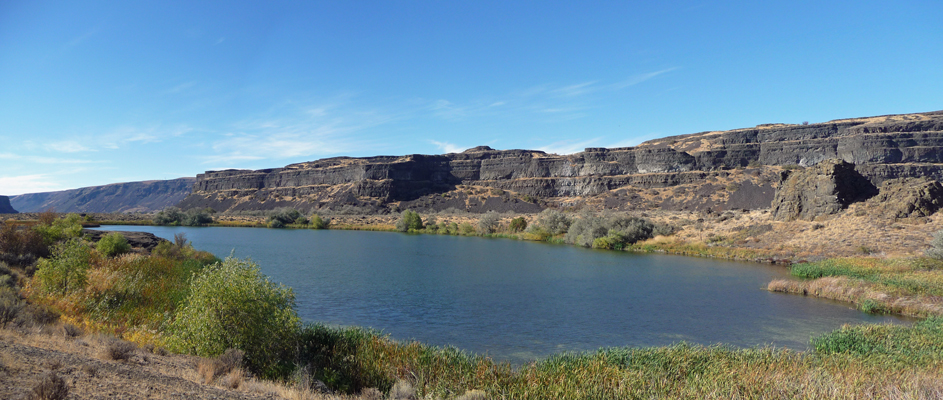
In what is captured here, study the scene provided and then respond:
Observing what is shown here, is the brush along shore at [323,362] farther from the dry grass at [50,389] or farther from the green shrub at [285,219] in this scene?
the green shrub at [285,219]

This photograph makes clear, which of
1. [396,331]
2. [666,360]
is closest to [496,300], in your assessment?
[396,331]

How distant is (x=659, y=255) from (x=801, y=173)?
2357cm

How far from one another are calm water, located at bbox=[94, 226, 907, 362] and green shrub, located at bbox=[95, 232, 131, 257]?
7.65 meters

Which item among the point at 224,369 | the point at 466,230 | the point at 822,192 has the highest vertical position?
the point at 822,192

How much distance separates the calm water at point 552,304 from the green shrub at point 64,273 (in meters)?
4.66

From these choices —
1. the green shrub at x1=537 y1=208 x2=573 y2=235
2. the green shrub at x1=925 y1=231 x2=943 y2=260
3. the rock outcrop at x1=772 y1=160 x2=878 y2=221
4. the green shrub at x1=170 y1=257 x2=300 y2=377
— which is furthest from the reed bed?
the green shrub at x1=537 y1=208 x2=573 y2=235

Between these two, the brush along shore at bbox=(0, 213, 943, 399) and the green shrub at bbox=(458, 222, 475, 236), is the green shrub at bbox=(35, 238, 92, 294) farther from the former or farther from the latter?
the green shrub at bbox=(458, 222, 475, 236)

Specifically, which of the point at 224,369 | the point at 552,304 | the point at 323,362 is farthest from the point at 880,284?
the point at 224,369

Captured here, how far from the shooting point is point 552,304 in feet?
70.3

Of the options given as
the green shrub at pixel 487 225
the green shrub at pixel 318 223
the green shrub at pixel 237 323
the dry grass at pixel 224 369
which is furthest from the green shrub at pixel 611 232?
the green shrub at pixel 318 223

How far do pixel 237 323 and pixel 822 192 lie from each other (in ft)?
184

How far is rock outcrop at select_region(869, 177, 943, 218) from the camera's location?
3822 centimetres

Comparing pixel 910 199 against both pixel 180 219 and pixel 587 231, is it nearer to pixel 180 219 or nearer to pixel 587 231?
pixel 587 231

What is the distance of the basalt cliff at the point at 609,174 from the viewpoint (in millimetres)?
100312
